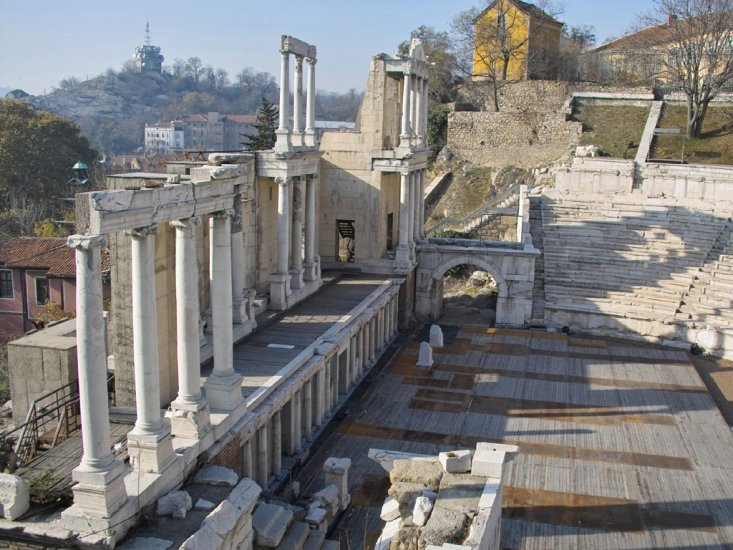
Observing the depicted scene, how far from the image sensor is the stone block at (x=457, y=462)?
13.8m

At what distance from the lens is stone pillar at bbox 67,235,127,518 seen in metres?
11.2

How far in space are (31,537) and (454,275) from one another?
92.6 ft

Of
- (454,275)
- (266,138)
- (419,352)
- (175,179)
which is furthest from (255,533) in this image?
(266,138)

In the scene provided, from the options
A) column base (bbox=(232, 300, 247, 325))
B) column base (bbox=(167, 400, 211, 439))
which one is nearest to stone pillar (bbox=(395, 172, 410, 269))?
column base (bbox=(232, 300, 247, 325))

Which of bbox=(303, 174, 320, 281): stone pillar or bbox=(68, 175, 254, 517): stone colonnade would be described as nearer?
bbox=(68, 175, 254, 517): stone colonnade

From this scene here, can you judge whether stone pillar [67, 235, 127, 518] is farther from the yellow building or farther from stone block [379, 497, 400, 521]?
the yellow building

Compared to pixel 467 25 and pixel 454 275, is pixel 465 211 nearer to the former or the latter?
pixel 454 275

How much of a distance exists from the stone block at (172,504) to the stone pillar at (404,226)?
59.4 ft

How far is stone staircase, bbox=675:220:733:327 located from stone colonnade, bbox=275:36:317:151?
14342mm

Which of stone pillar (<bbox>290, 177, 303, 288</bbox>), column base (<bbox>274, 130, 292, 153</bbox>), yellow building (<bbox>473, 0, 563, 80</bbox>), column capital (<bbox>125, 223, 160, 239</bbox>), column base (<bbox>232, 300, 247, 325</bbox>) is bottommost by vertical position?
column base (<bbox>232, 300, 247, 325</bbox>)

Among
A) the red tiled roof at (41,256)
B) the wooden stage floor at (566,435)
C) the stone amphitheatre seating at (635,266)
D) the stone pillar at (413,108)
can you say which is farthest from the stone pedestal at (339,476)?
the stone pillar at (413,108)

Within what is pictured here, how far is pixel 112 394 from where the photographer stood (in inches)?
634

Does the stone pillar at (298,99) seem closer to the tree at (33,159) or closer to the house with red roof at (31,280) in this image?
the house with red roof at (31,280)

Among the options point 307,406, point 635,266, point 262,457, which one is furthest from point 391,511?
point 635,266
